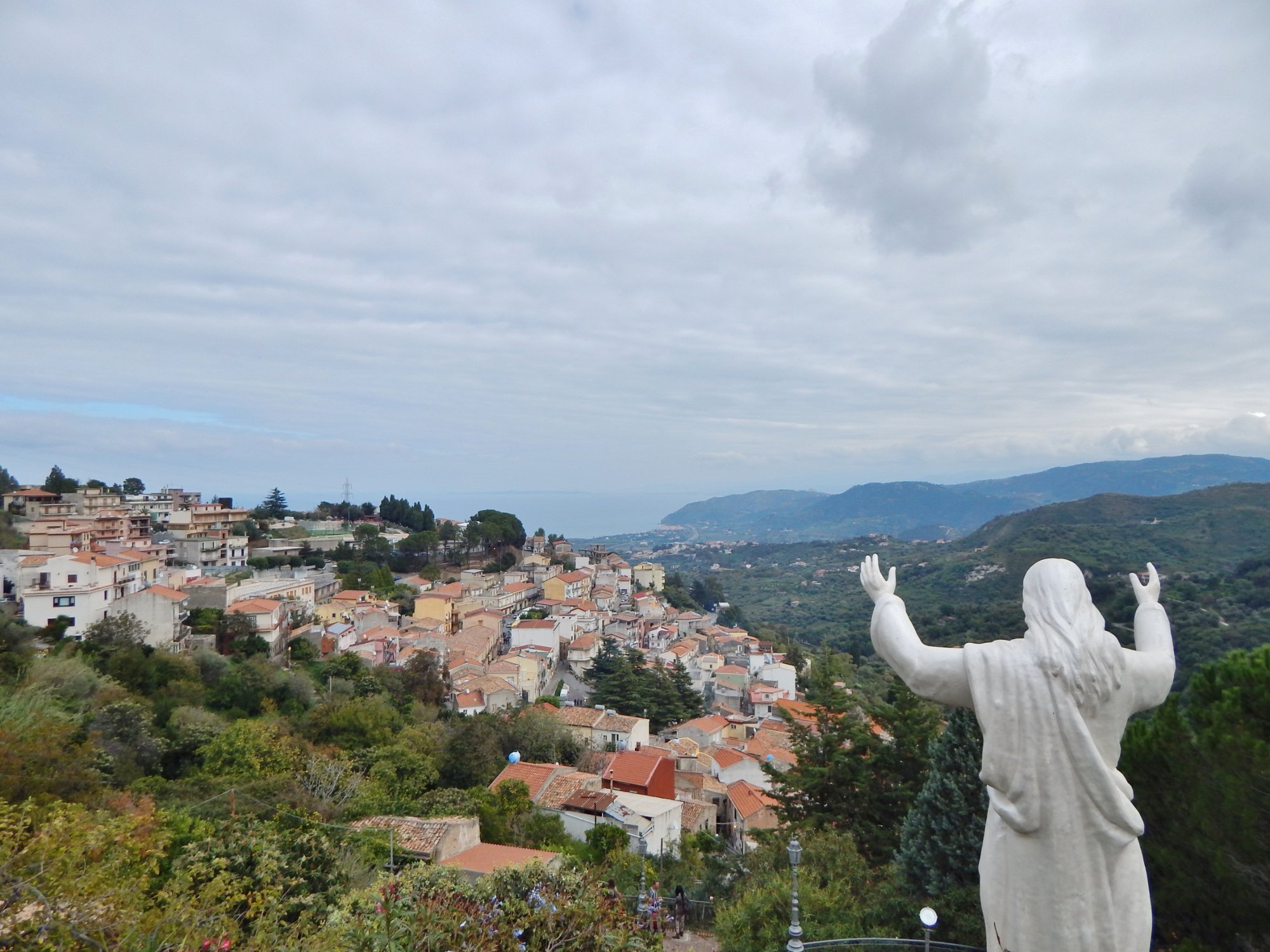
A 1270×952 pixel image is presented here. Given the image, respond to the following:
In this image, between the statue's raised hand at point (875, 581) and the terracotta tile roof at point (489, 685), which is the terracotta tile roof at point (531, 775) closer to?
the terracotta tile roof at point (489, 685)

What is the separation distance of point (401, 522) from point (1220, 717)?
64.5m

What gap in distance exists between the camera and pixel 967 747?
7895 mm

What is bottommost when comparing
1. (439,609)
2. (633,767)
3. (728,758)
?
(728,758)

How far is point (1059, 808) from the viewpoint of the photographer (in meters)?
2.56

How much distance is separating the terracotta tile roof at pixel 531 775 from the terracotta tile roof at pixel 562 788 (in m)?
0.18

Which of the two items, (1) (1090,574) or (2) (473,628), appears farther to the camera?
(1) (1090,574)

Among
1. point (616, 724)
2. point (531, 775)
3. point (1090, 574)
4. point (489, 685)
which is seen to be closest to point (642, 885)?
point (531, 775)

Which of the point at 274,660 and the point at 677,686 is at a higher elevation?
the point at 274,660

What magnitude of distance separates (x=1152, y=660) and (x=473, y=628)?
37.4 metres

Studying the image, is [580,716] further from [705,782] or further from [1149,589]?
[1149,589]

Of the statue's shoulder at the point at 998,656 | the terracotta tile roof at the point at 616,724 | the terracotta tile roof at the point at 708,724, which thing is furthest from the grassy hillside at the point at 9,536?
the statue's shoulder at the point at 998,656

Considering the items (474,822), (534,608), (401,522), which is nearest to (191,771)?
(474,822)

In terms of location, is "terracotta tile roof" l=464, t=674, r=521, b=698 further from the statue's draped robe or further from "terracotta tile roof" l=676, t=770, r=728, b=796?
the statue's draped robe

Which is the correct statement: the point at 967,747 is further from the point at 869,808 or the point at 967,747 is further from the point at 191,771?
the point at 191,771
